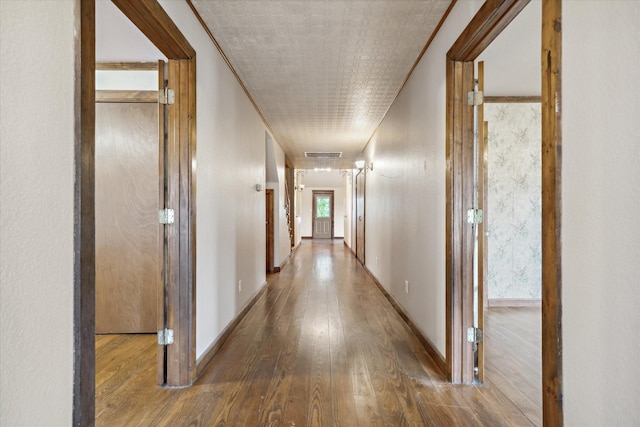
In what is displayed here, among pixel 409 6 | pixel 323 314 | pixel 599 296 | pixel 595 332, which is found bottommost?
pixel 323 314

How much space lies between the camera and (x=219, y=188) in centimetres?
255

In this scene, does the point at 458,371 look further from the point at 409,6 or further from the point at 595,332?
the point at 409,6

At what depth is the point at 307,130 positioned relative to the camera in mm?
5039

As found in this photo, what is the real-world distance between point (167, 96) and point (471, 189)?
6.40 ft

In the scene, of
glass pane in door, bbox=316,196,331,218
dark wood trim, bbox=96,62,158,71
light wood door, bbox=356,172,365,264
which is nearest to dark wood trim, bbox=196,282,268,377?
dark wood trim, bbox=96,62,158,71

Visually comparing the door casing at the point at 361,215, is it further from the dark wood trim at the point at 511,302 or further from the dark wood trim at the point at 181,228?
the dark wood trim at the point at 181,228

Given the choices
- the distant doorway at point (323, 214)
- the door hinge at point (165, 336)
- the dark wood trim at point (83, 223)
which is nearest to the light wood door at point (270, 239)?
the door hinge at point (165, 336)

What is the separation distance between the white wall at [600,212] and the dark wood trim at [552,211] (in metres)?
0.02

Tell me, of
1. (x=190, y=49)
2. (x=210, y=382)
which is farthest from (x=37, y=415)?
(x=190, y=49)

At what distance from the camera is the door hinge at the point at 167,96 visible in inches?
78.1

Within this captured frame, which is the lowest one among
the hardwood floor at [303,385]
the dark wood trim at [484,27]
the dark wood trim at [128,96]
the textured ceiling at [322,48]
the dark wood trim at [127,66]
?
the hardwood floor at [303,385]

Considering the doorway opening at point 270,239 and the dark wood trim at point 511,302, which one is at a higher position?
the doorway opening at point 270,239

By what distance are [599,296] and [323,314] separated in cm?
268

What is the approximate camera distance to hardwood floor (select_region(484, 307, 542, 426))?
Answer: 1830mm
